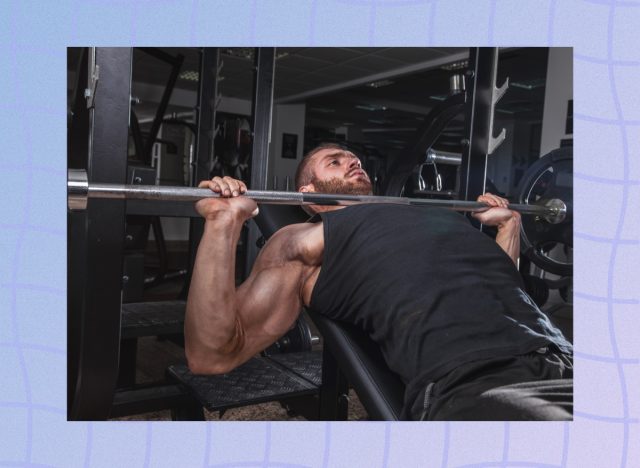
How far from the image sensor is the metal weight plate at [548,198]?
1.53 meters

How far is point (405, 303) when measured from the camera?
102cm

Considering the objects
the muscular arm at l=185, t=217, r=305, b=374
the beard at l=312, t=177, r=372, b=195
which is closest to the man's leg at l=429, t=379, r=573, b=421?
the muscular arm at l=185, t=217, r=305, b=374

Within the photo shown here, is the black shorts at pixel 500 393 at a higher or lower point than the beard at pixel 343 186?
lower

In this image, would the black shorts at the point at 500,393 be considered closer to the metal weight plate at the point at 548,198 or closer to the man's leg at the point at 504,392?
the man's leg at the point at 504,392

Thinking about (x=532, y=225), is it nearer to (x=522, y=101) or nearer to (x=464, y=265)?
(x=464, y=265)

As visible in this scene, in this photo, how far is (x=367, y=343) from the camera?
3.41 feet

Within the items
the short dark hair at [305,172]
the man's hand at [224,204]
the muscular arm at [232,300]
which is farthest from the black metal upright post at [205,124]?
the man's hand at [224,204]

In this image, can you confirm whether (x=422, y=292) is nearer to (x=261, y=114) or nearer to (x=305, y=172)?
(x=305, y=172)

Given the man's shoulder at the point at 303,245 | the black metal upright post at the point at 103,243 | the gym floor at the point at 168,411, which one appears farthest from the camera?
the gym floor at the point at 168,411

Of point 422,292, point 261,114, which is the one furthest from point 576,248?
point 261,114

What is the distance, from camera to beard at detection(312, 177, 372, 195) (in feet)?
4.49

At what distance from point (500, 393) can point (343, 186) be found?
24.9 inches

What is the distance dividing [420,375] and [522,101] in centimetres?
525

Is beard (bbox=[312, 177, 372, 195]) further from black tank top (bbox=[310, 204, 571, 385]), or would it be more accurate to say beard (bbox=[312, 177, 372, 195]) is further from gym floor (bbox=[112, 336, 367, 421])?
gym floor (bbox=[112, 336, 367, 421])
